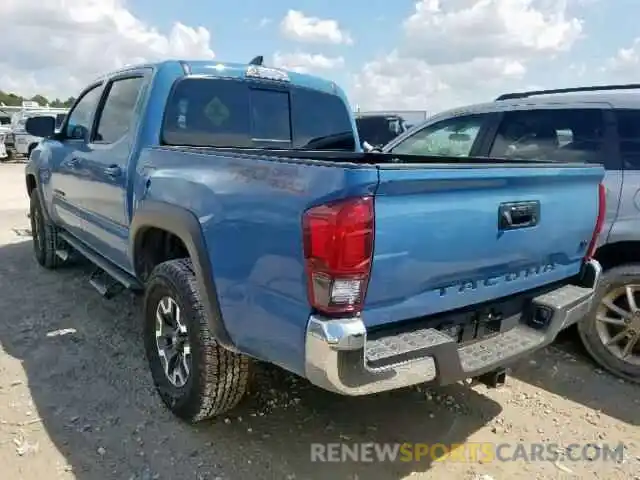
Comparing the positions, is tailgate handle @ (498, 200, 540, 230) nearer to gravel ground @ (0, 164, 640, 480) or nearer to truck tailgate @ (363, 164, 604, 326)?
truck tailgate @ (363, 164, 604, 326)

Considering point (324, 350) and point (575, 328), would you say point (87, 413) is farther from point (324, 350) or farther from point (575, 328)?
point (575, 328)

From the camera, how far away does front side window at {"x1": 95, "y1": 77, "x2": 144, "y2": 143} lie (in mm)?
3740

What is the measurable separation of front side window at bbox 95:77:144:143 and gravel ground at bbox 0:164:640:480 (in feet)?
4.95

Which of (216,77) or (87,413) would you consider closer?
(87,413)

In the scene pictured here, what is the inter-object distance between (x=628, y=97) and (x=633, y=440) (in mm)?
2303

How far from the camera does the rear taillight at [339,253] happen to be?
6.52 ft

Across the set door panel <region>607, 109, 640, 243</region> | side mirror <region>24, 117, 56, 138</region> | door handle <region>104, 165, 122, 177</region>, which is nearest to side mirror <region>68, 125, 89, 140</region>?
side mirror <region>24, 117, 56, 138</region>

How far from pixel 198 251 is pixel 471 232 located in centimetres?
125

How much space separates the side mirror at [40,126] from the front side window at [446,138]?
328cm

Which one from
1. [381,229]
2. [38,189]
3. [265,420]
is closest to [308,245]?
[381,229]

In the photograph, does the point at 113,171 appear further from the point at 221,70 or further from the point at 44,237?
the point at 44,237

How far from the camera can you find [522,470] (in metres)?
2.79

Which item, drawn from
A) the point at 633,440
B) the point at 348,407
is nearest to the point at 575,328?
the point at 633,440

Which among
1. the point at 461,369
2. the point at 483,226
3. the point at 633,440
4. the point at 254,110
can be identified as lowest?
the point at 633,440
